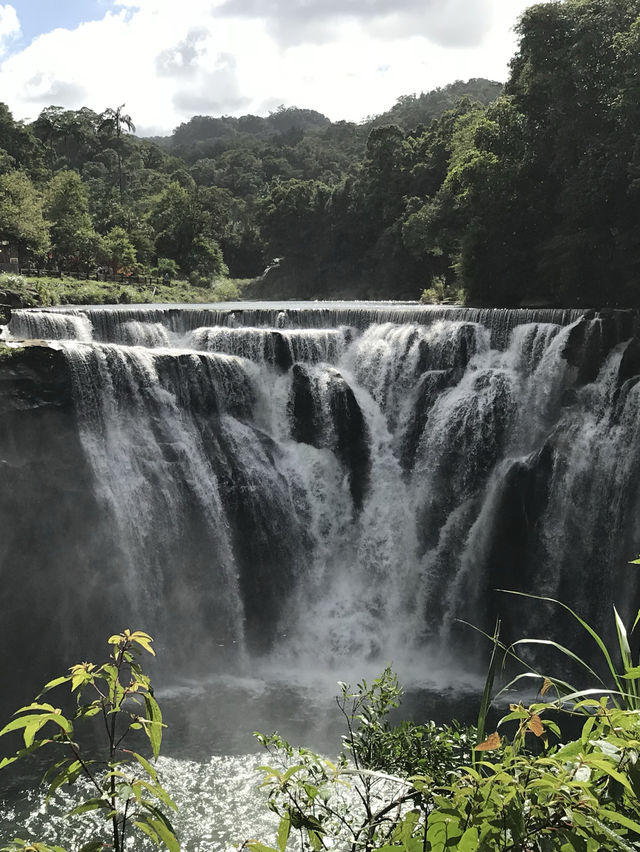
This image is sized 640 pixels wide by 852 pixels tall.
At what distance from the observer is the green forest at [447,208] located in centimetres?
2202

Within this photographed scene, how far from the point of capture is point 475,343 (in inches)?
785

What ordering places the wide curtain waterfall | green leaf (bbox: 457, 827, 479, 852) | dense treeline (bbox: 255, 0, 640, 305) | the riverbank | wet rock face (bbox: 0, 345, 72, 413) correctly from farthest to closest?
the riverbank, dense treeline (bbox: 255, 0, 640, 305), wet rock face (bbox: 0, 345, 72, 413), the wide curtain waterfall, green leaf (bbox: 457, 827, 479, 852)

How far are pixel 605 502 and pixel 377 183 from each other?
126 feet

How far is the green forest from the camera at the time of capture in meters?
22.0

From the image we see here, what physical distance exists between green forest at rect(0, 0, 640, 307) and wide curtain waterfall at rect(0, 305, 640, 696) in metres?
5.28

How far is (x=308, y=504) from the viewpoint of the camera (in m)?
19.4

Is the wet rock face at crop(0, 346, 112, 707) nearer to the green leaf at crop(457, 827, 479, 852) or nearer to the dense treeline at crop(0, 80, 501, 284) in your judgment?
the green leaf at crop(457, 827, 479, 852)

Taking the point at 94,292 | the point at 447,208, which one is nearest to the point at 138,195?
the point at 94,292

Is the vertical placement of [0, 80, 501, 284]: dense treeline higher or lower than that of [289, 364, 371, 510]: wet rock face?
higher

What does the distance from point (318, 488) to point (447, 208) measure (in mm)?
16248

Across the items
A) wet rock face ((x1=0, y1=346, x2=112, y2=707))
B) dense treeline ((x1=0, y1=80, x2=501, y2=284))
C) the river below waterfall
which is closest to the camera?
the river below waterfall

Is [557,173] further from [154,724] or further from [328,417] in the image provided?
[154,724]

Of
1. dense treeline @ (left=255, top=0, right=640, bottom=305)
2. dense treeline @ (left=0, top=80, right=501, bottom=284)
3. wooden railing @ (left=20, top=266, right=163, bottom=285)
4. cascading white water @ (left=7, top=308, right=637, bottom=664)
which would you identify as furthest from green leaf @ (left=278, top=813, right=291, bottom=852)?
dense treeline @ (left=0, top=80, right=501, bottom=284)

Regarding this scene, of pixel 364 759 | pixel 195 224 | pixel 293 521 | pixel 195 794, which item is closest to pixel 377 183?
pixel 195 224
